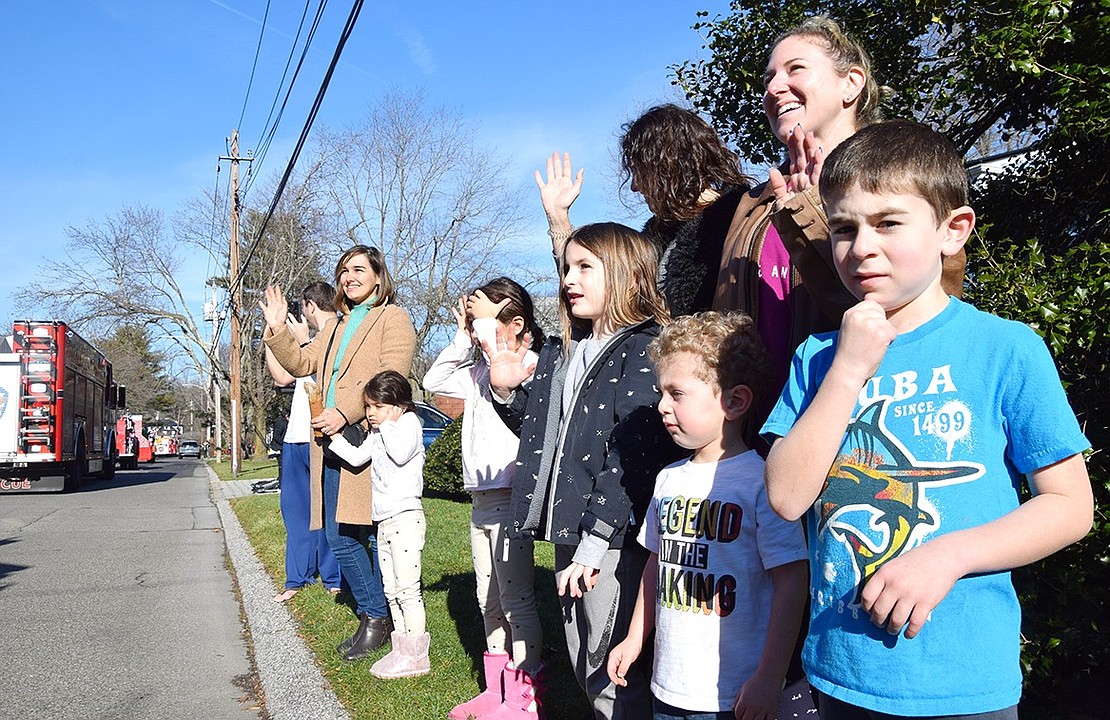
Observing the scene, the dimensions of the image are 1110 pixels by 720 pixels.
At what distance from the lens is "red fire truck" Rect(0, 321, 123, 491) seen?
19734 mm

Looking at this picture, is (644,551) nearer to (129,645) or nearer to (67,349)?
(129,645)

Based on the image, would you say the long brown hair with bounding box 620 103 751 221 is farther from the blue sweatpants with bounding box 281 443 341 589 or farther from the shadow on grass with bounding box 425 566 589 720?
the blue sweatpants with bounding box 281 443 341 589

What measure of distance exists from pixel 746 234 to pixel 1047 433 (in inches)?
47.7

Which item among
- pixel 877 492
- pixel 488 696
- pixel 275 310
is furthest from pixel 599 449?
pixel 275 310

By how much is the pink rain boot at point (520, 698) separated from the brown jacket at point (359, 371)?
1429 millimetres

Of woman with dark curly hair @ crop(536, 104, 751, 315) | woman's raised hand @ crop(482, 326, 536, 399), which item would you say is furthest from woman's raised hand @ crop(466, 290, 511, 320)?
woman with dark curly hair @ crop(536, 104, 751, 315)

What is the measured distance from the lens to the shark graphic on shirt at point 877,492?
1.63m

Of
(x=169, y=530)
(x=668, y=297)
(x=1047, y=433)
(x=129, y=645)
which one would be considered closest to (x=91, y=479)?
(x=169, y=530)

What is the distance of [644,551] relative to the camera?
2.90 meters

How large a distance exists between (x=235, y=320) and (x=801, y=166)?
28.4m

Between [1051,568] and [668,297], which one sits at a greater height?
[668,297]

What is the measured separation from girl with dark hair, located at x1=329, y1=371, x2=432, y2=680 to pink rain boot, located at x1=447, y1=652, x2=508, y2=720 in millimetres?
552

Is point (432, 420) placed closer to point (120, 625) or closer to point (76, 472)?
point (76, 472)

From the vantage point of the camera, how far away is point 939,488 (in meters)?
1.63
